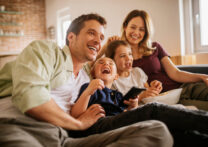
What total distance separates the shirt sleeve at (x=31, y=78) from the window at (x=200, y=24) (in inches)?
110

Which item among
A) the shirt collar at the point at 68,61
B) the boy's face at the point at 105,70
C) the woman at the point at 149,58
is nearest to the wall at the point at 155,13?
the woman at the point at 149,58

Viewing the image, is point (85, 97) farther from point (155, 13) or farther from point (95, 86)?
point (155, 13)

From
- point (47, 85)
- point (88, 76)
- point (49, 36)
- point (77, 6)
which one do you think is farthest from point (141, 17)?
point (49, 36)

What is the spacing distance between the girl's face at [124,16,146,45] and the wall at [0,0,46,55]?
5.05 meters

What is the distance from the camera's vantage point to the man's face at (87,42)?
129 centimetres

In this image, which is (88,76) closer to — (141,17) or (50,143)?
(50,143)

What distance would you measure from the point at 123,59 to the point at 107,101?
51 centimetres

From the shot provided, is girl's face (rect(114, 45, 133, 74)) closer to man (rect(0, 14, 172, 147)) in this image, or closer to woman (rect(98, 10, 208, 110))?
woman (rect(98, 10, 208, 110))

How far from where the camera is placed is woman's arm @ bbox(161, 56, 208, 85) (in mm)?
1678

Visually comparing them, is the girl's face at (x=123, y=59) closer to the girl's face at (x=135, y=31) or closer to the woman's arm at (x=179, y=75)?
the girl's face at (x=135, y=31)

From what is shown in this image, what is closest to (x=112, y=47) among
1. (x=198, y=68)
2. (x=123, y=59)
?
(x=123, y=59)

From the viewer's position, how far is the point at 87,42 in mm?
1300

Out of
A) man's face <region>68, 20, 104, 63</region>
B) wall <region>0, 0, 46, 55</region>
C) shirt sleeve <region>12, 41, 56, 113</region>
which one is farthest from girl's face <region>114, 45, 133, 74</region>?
wall <region>0, 0, 46, 55</region>

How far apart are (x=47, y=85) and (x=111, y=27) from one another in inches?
133
